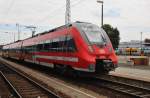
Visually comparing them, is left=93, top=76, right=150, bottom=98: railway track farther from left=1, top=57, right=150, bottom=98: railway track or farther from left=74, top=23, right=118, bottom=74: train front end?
left=74, top=23, right=118, bottom=74: train front end

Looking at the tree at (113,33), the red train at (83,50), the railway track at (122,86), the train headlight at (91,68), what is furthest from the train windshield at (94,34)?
the tree at (113,33)

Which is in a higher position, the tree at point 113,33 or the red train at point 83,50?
the tree at point 113,33

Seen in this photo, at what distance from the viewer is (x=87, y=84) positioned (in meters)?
15.6

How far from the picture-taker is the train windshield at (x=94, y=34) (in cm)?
1588

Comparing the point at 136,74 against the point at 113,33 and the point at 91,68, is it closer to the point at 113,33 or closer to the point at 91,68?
the point at 91,68

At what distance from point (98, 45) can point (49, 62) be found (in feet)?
19.0

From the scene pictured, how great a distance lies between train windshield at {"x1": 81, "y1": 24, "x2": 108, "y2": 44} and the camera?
15.9 meters

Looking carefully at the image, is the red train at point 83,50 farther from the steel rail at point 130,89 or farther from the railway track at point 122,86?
the steel rail at point 130,89

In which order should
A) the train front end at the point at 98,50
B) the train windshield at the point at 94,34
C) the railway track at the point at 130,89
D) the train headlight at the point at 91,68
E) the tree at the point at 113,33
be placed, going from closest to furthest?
the railway track at the point at 130,89, the train headlight at the point at 91,68, the train front end at the point at 98,50, the train windshield at the point at 94,34, the tree at the point at 113,33

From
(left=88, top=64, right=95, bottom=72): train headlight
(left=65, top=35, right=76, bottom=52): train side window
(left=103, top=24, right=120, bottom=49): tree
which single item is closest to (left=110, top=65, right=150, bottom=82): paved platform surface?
(left=88, top=64, right=95, bottom=72): train headlight

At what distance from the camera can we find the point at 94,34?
53.6 feet

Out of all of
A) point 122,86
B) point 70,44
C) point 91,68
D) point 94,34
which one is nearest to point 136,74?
point 94,34

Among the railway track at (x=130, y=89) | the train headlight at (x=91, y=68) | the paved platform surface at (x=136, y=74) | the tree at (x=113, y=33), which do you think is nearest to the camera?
the railway track at (x=130, y=89)

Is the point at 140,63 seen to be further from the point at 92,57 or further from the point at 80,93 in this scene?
the point at 80,93
